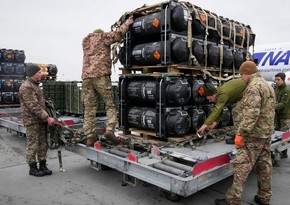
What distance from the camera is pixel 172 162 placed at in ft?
13.1

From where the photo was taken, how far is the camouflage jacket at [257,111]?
3.52 meters

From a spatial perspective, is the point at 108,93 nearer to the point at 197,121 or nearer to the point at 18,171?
the point at 197,121

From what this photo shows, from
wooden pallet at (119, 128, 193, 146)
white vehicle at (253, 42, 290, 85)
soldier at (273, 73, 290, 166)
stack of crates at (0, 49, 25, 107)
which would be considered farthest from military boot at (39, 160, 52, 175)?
white vehicle at (253, 42, 290, 85)

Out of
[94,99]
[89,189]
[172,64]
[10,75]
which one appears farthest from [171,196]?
[10,75]

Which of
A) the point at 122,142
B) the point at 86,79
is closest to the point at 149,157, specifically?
the point at 122,142

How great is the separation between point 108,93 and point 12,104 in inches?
282

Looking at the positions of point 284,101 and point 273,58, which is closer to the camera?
point 284,101

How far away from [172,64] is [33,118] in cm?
267

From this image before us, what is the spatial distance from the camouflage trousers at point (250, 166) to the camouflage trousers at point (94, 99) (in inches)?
89.7

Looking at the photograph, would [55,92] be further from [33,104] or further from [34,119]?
[33,104]

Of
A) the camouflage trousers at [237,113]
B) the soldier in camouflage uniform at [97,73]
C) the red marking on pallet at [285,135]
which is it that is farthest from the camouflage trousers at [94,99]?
the red marking on pallet at [285,135]

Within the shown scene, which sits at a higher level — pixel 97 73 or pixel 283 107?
pixel 97 73

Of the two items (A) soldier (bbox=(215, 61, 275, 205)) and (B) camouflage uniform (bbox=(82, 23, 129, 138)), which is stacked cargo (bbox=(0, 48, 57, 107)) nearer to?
(B) camouflage uniform (bbox=(82, 23, 129, 138))

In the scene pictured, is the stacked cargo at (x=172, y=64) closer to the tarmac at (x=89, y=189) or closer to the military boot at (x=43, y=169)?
the tarmac at (x=89, y=189)
